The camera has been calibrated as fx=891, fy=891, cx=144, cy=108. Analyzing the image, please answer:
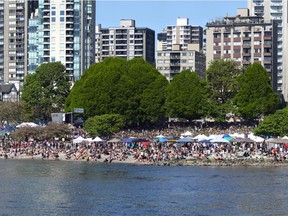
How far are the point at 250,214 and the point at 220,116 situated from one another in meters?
86.4

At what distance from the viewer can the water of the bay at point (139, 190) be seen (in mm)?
79188

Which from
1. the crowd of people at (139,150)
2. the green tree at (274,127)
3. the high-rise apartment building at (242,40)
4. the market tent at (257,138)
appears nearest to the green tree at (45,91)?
the crowd of people at (139,150)

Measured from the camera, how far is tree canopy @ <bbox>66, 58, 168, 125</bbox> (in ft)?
517

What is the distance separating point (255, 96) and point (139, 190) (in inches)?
2944

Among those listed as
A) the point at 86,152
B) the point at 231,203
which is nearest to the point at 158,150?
the point at 86,152

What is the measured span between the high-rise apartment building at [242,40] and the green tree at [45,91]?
36.6 meters

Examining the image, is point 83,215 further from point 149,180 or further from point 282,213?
point 149,180

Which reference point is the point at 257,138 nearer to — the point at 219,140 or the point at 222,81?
the point at 219,140

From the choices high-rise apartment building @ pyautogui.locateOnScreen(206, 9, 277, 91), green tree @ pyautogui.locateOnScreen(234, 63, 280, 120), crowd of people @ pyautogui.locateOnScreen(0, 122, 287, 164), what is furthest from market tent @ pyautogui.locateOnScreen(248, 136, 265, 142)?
high-rise apartment building @ pyautogui.locateOnScreen(206, 9, 277, 91)

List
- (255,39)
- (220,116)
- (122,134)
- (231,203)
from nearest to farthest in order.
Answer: (231,203), (122,134), (220,116), (255,39)

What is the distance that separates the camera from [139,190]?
303 feet

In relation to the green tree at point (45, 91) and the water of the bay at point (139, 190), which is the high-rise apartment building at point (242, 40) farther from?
the water of the bay at point (139, 190)

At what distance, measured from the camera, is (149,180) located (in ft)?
328

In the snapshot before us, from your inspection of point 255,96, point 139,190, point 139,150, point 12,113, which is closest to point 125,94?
point 255,96
